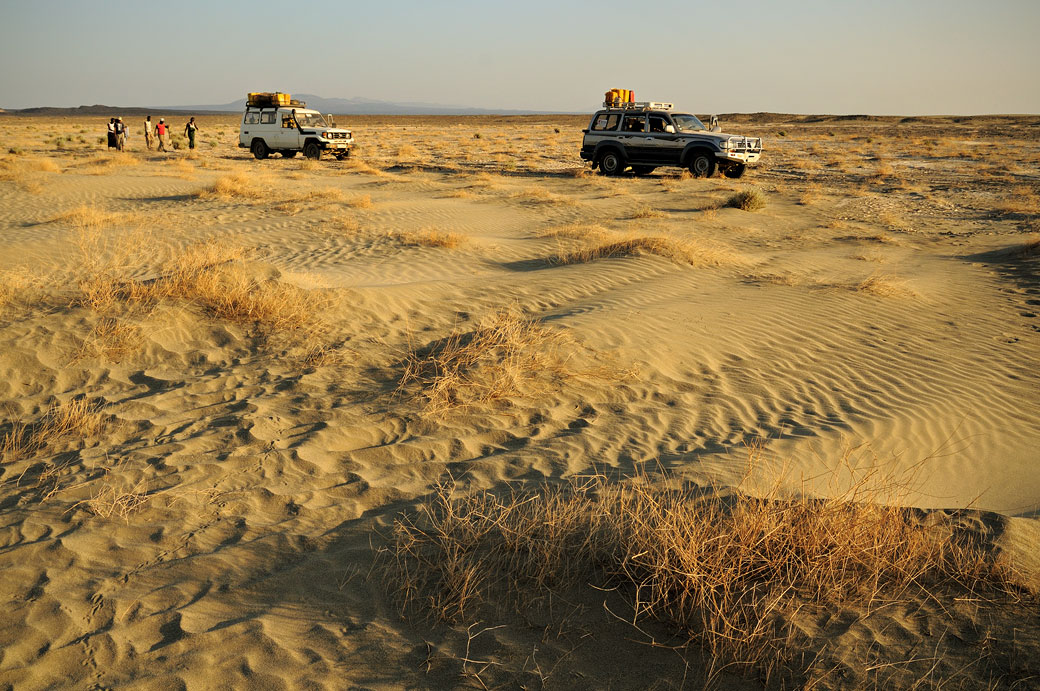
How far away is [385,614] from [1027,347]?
7.63 meters

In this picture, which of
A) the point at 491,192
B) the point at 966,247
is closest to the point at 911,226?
the point at 966,247

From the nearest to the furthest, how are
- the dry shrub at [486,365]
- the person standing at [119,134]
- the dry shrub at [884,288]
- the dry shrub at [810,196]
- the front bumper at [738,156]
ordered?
the dry shrub at [486,365] → the dry shrub at [884,288] → the dry shrub at [810,196] → the front bumper at [738,156] → the person standing at [119,134]

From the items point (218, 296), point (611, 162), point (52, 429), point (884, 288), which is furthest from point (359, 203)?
point (52, 429)

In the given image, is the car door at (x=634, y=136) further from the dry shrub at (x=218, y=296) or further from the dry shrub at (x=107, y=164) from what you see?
the dry shrub at (x=218, y=296)

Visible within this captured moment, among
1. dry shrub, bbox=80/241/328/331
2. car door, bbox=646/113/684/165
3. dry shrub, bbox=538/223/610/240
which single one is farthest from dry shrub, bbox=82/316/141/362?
car door, bbox=646/113/684/165

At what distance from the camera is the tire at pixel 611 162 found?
22422 millimetres

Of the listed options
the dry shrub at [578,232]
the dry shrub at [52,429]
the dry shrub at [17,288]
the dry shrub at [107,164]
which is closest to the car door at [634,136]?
the dry shrub at [578,232]

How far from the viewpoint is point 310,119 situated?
Result: 1059 inches

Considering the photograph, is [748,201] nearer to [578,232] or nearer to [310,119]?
[578,232]

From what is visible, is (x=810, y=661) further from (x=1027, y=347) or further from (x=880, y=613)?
(x=1027, y=347)

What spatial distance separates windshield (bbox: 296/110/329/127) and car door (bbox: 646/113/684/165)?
12.8 metres

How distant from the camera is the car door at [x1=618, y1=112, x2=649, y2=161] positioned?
21.5 metres

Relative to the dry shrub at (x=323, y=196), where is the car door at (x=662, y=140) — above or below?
above

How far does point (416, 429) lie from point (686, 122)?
747 inches
